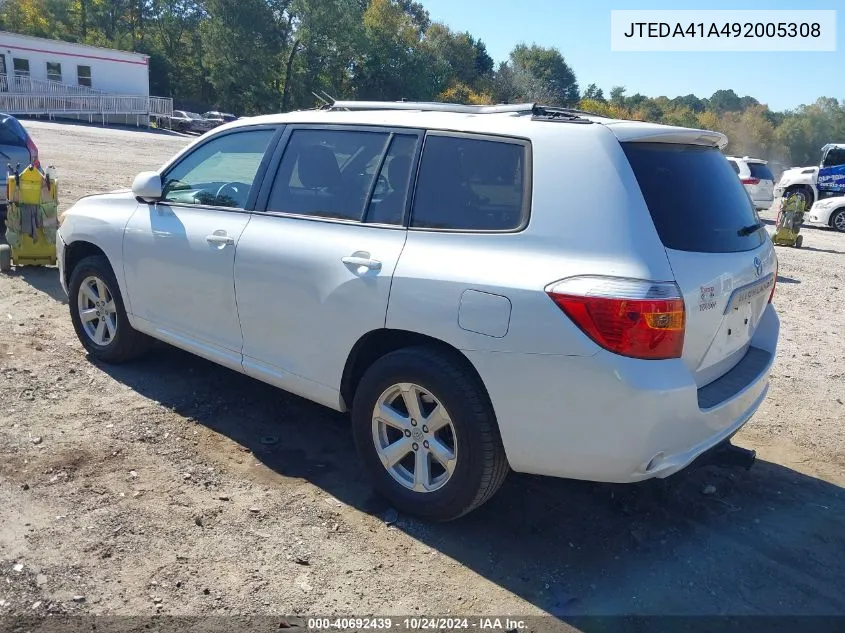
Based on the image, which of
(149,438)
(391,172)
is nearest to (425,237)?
(391,172)

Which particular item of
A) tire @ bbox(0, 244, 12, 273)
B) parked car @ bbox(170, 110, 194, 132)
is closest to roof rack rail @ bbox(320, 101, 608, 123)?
tire @ bbox(0, 244, 12, 273)

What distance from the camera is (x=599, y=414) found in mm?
2861

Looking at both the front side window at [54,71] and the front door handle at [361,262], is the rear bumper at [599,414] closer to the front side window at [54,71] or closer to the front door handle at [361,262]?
the front door handle at [361,262]

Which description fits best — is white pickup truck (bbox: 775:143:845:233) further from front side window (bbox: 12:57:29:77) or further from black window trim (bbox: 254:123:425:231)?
front side window (bbox: 12:57:29:77)

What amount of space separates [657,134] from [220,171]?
2699mm

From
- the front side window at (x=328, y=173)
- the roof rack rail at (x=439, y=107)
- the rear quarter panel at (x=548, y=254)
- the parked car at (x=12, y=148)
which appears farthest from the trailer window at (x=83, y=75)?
the rear quarter panel at (x=548, y=254)

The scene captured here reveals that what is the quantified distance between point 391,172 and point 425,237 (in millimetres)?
482

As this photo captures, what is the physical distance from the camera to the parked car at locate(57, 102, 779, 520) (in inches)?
113

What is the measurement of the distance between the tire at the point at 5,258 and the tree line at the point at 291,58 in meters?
47.7

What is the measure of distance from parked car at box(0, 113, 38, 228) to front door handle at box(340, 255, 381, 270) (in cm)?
743

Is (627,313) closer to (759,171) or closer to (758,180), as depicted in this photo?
(758,180)

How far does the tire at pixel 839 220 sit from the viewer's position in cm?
1909

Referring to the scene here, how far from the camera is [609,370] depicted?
2.81m

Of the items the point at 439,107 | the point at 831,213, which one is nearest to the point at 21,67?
the point at 831,213
